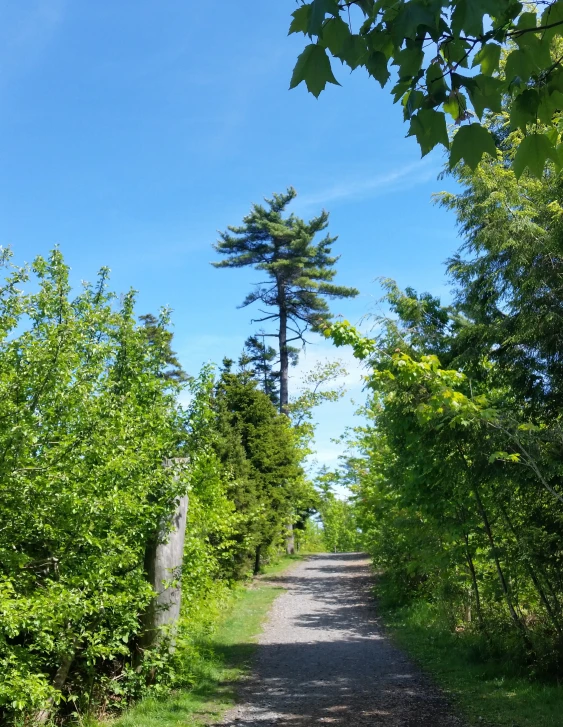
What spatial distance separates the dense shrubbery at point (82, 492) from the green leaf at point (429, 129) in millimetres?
4086

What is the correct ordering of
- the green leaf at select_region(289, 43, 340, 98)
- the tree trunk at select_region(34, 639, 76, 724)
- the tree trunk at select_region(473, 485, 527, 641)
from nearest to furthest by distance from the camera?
1. the green leaf at select_region(289, 43, 340, 98)
2. the tree trunk at select_region(34, 639, 76, 724)
3. the tree trunk at select_region(473, 485, 527, 641)

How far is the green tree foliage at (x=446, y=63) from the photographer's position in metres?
1.96

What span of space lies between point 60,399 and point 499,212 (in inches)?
201

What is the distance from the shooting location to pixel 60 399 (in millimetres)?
5609

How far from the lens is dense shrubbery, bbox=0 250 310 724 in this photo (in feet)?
17.5

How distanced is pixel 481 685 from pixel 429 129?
7.06 metres

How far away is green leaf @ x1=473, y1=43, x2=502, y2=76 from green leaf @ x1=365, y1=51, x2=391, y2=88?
1.14ft

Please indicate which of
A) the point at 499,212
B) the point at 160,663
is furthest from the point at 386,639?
the point at 499,212

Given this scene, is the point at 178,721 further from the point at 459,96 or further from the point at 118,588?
the point at 459,96

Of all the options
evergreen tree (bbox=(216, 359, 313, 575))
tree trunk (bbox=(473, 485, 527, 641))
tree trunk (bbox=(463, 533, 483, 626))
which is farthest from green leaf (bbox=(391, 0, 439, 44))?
evergreen tree (bbox=(216, 359, 313, 575))

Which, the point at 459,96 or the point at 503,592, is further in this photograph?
the point at 503,592

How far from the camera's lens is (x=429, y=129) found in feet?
7.18

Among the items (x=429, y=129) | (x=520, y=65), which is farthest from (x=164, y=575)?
(x=520, y=65)

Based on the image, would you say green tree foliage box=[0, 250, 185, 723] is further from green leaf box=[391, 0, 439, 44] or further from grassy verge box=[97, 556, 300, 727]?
green leaf box=[391, 0, 439, 44]
